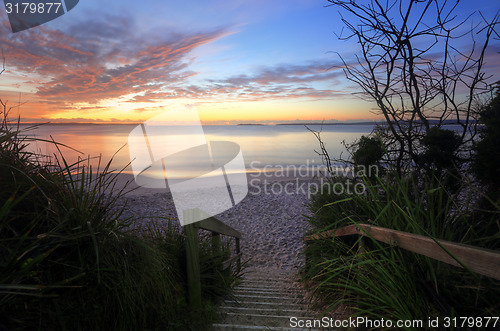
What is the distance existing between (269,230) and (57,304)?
7.24 m

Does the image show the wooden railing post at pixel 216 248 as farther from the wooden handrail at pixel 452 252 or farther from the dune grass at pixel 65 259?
the wooden handrail at pixel 452 252

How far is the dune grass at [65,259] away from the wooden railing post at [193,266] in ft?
1.42

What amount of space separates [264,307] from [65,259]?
86.1 inches

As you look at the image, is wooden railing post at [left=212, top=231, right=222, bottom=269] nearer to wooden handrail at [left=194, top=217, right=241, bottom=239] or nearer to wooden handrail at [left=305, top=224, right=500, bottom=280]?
wooden handrail at [left=194, top=217, right=241, bottom=239]

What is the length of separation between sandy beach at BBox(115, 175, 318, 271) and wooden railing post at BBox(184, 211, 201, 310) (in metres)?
2.10

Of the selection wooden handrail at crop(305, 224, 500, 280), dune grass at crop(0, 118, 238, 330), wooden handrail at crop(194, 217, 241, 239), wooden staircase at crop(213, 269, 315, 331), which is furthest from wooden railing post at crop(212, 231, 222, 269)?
wooden handrail at crop(305, 224, 500, 280)

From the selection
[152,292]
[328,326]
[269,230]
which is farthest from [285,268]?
[152,292]

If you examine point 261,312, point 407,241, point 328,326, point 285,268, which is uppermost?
point 407,241

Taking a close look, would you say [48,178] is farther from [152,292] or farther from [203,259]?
[203,259]

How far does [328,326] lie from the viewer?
2568 mm

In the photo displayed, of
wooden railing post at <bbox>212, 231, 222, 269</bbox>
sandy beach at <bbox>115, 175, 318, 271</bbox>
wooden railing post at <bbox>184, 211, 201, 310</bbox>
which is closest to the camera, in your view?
wooden railing post at <bbox>184, 211, 201, 310</bbox>

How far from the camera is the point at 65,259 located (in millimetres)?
1851

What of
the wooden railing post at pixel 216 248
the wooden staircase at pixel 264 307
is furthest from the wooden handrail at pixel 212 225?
the wooden staircase at pixel 264 307

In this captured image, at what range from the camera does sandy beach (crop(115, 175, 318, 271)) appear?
714 centimetres
